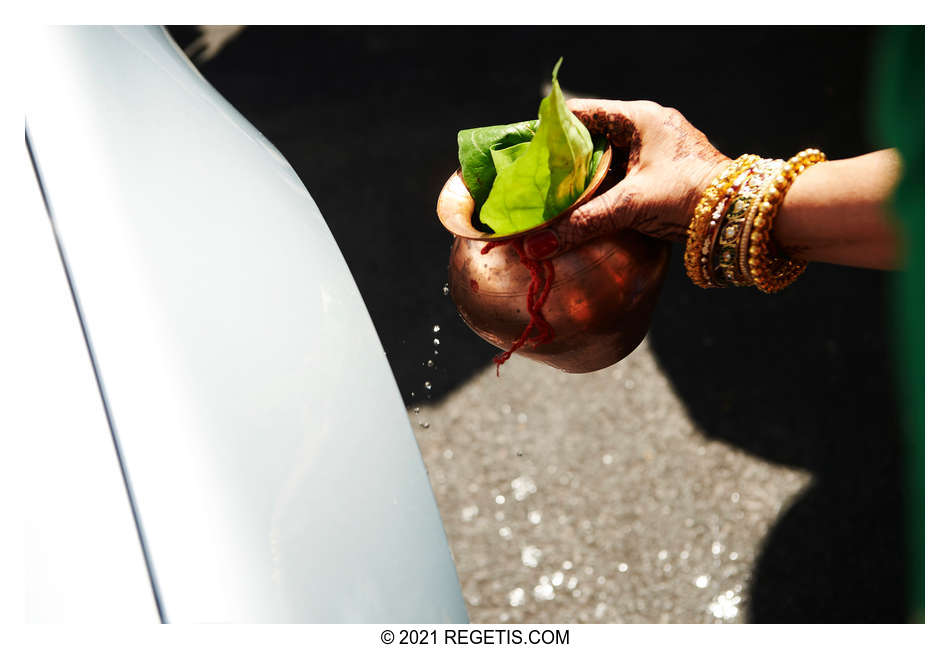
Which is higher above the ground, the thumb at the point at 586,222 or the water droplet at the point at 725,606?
the thumb at the point at 586,222

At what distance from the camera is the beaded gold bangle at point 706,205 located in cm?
80

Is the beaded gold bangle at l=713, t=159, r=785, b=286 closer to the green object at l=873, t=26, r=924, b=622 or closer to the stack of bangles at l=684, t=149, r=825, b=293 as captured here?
the stack of bangles at l=684, t=149, r=825, b=293

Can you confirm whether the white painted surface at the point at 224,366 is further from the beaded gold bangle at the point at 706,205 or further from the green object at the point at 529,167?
the beaded gold bangle at the point at 706,205

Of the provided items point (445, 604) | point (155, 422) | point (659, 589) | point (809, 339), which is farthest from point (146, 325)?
point (809, 339)

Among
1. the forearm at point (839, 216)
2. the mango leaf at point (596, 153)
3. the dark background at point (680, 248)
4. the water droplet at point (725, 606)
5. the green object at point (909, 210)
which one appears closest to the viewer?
the green object at point (909, 210)

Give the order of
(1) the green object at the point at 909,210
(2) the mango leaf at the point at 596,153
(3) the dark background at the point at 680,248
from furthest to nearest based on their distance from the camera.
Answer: (3) the dark background at the point at 680,248, (2) the mango leaf at the point at 596,153, (1) the green object at the point at 909,210

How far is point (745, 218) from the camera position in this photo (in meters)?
0.79

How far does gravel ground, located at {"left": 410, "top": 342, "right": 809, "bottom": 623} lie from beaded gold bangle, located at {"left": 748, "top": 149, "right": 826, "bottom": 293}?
0.77 metres

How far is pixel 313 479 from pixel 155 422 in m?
0.16

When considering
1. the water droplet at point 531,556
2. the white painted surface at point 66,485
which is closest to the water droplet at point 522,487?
the water droplet at point 531,556

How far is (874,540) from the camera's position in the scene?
142 centimetres

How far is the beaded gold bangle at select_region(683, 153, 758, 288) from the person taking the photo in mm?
803

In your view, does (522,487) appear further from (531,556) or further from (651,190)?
(651,190)

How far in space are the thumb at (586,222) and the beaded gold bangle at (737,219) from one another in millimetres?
100
